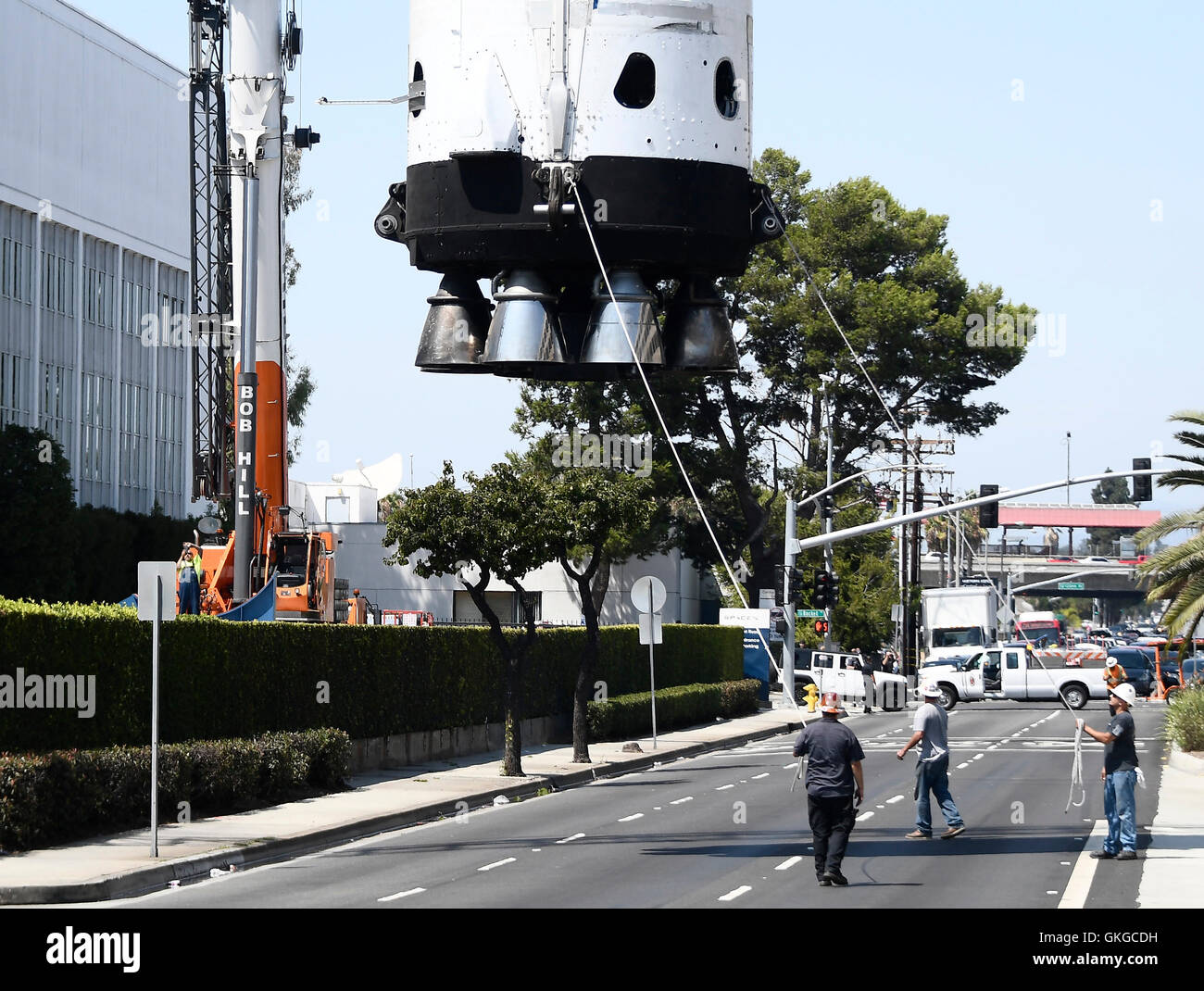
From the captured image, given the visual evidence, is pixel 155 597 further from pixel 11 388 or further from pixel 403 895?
pixel 11 388

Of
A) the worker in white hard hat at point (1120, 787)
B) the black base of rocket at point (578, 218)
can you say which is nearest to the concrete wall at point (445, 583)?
the worker in white hard hat at point (1120, 787)

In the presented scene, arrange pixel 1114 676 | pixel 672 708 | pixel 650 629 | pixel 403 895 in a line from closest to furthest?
pixel 403 895, pixel 1114 676, pixel 650 629, pixel 672 708

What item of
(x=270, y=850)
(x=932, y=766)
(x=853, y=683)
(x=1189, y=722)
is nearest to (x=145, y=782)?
(x=270, y=850)

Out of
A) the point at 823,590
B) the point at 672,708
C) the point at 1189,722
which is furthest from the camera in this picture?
the point at 823,590

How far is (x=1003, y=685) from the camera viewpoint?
5869 centimetres

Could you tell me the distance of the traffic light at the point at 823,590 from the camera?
49.6 m

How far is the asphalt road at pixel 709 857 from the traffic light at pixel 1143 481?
8.10 meters

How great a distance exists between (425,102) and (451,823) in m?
10.8

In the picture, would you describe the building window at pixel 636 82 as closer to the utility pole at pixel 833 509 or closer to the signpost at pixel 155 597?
the signpost at pixel 155 597

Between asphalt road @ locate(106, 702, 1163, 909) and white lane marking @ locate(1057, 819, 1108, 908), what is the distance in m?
0.04

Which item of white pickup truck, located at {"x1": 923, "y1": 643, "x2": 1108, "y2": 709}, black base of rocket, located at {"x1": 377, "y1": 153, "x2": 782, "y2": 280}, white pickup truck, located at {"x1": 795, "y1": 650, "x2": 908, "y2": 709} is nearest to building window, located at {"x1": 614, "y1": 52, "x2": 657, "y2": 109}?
black base of rocket, located at {"x1": 377, "y1": 153, "x2": 782, "y2": 280}

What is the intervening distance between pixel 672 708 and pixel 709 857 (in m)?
25.1

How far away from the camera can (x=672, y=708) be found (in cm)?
4394
